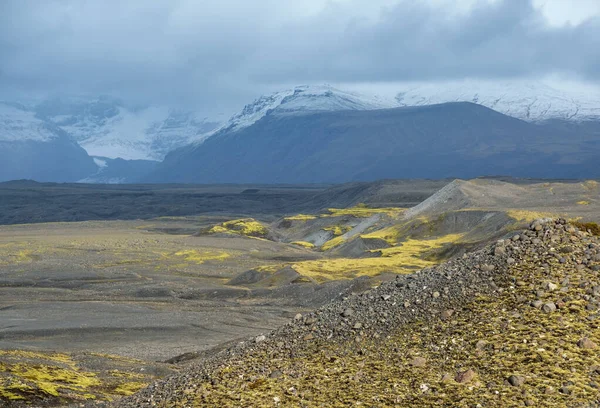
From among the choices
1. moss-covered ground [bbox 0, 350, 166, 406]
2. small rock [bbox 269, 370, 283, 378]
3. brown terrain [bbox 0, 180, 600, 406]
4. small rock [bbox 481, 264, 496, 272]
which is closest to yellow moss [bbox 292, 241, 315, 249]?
brown terrain [bbox 0, 180, 600, 406]

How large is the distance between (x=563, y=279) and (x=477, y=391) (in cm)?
345

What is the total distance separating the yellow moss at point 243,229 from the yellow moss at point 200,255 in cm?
2595

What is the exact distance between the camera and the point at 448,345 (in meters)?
13.9

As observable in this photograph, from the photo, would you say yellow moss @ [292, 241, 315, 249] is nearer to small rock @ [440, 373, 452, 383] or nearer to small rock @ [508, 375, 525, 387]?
small rock @ [440, 373, 452, 383]

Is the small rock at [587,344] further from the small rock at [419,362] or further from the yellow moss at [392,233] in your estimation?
the yellow moss at [392,233]

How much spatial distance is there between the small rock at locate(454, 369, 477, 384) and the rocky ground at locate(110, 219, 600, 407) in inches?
1.4

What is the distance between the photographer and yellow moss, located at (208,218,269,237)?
12681cm

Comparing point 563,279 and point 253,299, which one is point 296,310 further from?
point 563,279

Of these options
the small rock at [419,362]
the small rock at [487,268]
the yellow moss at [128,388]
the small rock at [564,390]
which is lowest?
the yellow moss at [128,388]

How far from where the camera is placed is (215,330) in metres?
47.9

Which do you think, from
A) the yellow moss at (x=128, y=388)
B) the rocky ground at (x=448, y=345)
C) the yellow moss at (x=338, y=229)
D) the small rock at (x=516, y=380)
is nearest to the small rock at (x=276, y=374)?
the rocky ground at (x=448, y=345)

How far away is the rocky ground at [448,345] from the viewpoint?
41.7 ft

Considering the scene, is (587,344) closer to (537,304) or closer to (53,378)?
(537,304)

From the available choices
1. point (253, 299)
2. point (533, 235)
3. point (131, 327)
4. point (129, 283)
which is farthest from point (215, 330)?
point (533, 235)
